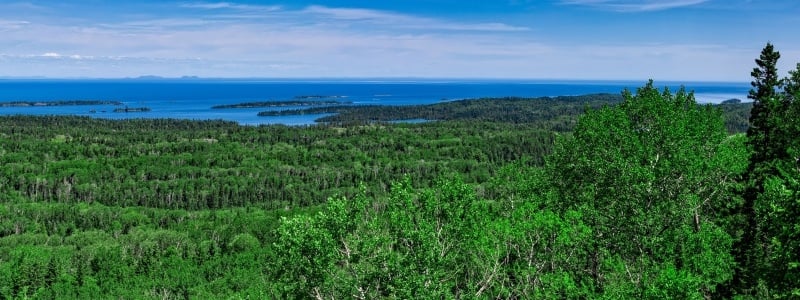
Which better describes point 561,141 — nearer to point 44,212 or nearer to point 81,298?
point 81,298

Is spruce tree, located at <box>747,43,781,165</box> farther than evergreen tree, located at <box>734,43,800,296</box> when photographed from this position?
Yes

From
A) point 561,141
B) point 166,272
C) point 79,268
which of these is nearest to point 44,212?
point 79,268

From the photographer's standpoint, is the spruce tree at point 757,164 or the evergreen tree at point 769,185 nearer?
the evergreen tree at point 769,185

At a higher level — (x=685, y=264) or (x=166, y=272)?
(x=685, y=264)

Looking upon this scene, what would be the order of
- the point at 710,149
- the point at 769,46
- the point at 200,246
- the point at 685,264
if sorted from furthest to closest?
1. the point at 200,246
2. the point at 769,46
3. the point at 710,149
4. the point at 685,264

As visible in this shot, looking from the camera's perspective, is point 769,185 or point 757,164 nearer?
point 769,185

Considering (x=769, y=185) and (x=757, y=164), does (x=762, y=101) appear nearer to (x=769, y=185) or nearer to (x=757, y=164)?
(x=757, y=164)

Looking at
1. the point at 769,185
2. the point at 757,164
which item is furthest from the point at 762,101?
the point at 769,185

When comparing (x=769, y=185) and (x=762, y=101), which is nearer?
(x=769, y=185)

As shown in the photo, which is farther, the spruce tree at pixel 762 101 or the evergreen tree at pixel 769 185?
the spruce tree at pixel 762 101

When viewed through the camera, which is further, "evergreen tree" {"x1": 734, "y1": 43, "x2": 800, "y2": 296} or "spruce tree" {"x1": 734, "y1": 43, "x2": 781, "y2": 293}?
"spruce tree" {"x1": 734, "y1": 43, "x2": 781, "y2": 293}

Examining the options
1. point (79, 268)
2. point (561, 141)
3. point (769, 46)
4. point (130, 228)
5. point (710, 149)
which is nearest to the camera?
point (710, 149)
